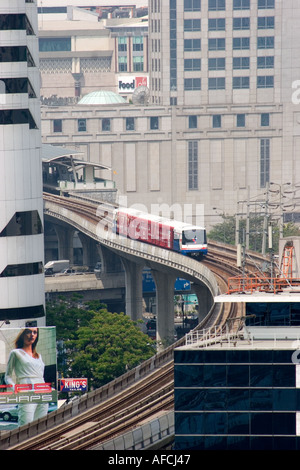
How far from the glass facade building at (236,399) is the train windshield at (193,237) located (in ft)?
250

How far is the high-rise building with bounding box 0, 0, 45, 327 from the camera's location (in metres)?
130

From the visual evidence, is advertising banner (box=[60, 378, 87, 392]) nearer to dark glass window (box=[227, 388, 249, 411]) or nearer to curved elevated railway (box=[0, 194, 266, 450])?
curved elevated railway (box=[0, 194, 266, 450])

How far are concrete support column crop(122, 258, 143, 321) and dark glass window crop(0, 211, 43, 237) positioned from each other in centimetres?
5129

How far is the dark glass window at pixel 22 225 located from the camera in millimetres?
131750

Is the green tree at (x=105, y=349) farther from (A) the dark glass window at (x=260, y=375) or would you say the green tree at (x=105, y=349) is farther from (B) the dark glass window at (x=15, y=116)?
(A) the dark glass window at (x=260, y=375)

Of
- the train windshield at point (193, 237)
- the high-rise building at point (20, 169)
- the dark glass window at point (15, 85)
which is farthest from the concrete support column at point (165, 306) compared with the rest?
the dark glass window at point (15, 85)

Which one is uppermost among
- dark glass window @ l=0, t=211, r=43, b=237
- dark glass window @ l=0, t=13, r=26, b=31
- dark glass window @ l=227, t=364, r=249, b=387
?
dark glass window @ l=0, t=13, r=26, b=31

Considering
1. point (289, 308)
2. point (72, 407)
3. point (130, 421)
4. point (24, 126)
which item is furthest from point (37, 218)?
point (289, 308)

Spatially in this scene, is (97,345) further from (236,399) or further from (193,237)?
(236,399)

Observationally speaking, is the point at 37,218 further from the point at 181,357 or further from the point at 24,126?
the point at 181,357

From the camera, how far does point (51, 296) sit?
7446 inches

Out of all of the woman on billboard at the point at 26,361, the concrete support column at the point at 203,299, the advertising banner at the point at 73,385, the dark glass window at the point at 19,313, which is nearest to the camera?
the woman on billboard at the point at 26,361

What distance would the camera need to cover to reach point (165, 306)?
172 metres

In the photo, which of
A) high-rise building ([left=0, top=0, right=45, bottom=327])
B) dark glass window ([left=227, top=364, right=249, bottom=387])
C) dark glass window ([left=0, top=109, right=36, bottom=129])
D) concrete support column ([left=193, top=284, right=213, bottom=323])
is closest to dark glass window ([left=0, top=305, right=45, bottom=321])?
high-rise building ([left=0, top=0, right=45, bottom=327])
